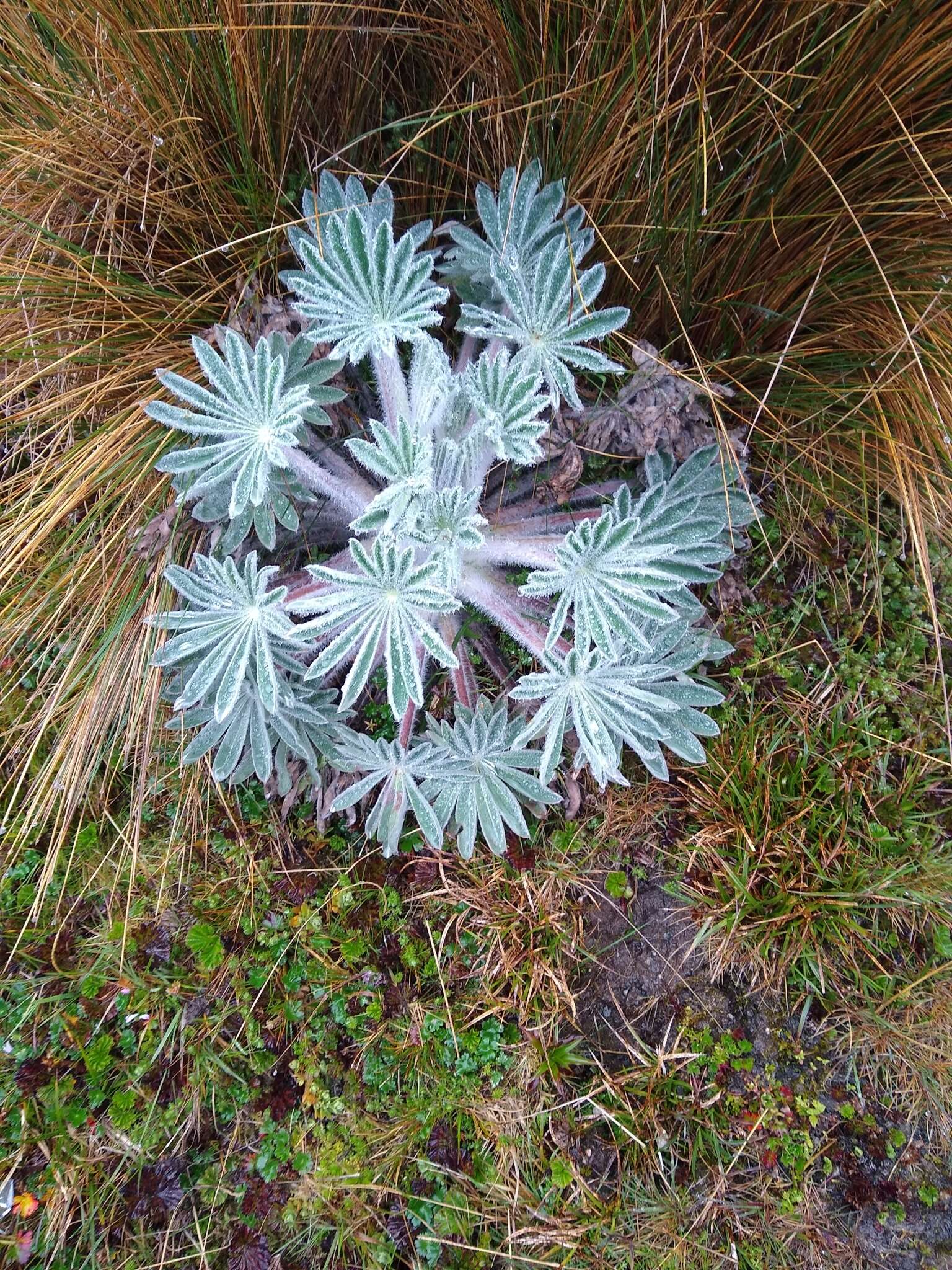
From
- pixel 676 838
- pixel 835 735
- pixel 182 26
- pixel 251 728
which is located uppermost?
pixel 182 26

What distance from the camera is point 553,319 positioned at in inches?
62.0

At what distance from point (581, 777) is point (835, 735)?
2.31 feet

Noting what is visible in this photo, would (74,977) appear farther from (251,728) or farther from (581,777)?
(581,777)

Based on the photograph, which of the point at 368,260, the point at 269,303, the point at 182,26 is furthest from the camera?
the point at 269,303

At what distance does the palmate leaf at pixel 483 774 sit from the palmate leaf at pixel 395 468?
55cm

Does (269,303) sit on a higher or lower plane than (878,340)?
higher

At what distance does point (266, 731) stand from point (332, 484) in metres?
0.58

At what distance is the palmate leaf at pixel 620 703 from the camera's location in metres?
1.59

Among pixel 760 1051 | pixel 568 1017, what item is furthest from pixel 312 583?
pixel 760 1051

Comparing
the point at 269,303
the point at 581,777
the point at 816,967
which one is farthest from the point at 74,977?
the point at 816,967

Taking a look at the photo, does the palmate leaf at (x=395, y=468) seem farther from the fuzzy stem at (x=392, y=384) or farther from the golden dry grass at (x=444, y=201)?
the golden dry grass at (x=444, y=201)

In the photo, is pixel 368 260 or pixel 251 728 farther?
pixel 251 728

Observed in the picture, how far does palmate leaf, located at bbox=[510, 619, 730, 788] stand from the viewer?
1.59m

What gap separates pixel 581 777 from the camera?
2.21m
